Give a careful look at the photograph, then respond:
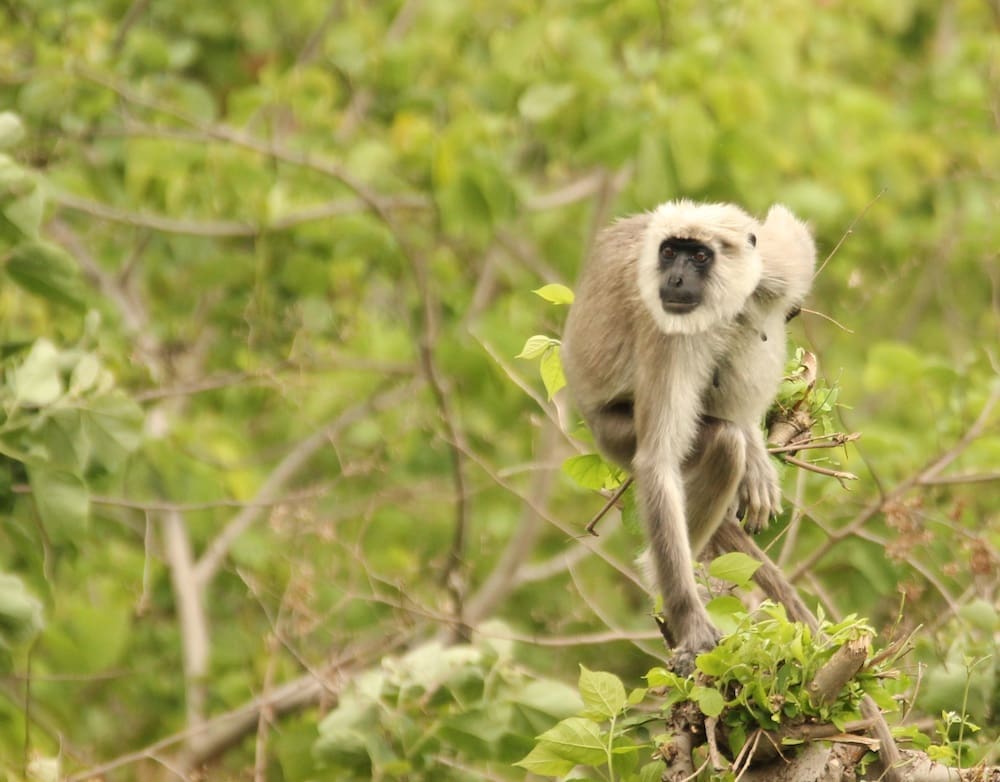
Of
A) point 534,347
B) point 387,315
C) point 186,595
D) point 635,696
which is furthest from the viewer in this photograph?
point 387,315

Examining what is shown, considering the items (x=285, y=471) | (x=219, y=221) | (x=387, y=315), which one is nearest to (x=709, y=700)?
(x=285, y=471)

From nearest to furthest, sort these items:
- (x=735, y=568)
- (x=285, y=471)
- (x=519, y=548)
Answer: (x=735, y=568) < (x=519, y=548) < (x=285, y=471)

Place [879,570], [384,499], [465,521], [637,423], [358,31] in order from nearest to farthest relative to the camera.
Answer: [637,423] < [879,570] < [465,521] < [384,499] < [358,31]

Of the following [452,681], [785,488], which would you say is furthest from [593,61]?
[452,681]

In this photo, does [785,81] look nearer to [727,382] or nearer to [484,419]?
[484,419]

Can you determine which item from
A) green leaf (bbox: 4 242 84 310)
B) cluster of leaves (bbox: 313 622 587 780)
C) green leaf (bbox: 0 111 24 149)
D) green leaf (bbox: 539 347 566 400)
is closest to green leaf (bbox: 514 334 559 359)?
green leaf (bbox: 539 347 566 400)

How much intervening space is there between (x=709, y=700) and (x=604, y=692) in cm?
35

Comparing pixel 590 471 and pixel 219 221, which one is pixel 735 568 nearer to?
pixel 590 471

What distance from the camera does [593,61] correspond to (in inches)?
324

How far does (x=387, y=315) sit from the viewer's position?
407 inches

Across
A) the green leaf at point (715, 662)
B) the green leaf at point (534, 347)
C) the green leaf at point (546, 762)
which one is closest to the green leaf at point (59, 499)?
the green leaf at point (534, 347)

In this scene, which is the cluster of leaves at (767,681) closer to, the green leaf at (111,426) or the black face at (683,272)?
the black face at (683,272)

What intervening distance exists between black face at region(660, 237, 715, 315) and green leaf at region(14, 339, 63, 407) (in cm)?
201

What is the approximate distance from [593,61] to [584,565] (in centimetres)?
310
